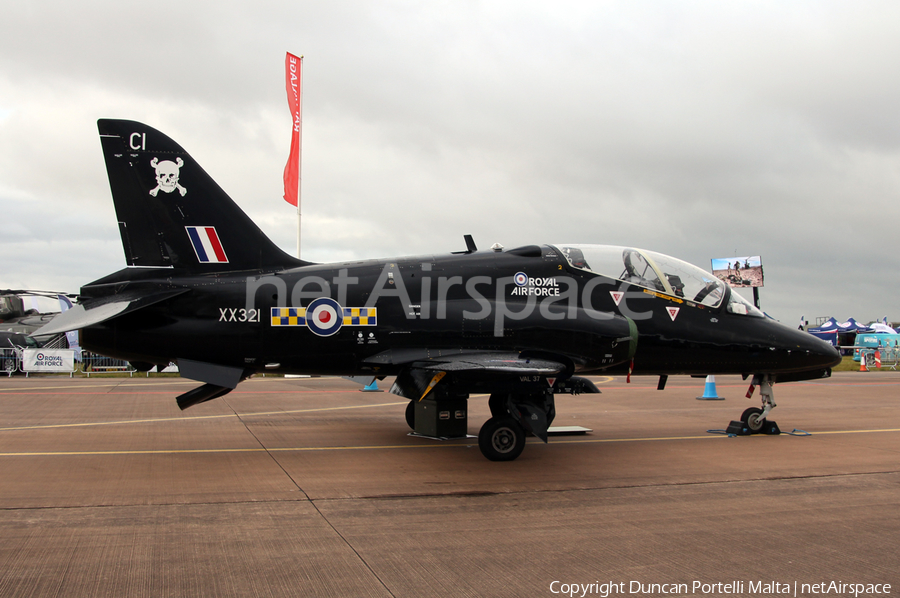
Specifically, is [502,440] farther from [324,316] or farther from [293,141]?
[293,141]

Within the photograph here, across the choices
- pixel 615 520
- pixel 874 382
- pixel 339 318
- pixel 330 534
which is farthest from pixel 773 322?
pixel 874 382

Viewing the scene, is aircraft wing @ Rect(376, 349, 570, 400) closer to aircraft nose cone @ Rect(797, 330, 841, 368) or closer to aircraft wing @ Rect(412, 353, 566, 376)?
aircraft wing @ Rect(412, 353, 566, 376)

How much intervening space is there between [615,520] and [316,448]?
5.45m

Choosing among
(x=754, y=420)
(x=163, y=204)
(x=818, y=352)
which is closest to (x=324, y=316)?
(x=163, y=204)

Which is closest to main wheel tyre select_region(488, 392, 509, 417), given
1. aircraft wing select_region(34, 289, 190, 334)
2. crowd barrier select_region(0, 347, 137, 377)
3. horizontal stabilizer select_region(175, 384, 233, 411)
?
horizontal stabilizer select_region(175, 384, 233, 411)

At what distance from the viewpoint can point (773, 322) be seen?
435 inches

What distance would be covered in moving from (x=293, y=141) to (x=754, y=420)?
20.2m

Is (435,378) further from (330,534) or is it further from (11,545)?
(11,545)

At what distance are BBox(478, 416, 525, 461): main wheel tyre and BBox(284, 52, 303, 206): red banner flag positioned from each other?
18.4 metres

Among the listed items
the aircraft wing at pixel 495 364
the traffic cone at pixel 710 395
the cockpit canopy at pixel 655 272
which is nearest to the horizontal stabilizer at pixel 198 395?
the aircraft wing at pixel 495 364

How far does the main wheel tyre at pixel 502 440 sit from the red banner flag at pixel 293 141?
1836cm

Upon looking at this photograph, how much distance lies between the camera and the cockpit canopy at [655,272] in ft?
34.0

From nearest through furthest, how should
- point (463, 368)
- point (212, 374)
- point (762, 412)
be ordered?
point (463, 368), point (212, 374), point (762, 412)

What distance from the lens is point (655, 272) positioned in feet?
34.8
